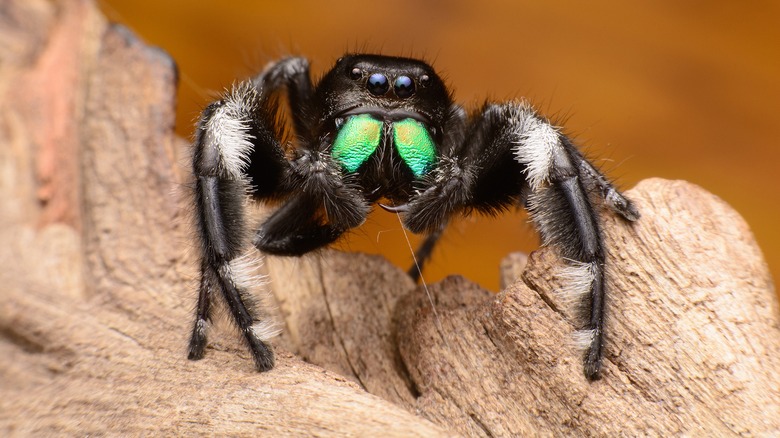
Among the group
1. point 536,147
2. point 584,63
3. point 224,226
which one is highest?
point 584,63

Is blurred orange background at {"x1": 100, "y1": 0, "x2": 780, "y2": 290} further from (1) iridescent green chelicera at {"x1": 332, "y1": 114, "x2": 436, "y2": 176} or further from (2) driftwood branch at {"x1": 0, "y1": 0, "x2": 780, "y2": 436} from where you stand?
(1) iridescent green chelicera at {"x1": 332, "y1": 114, "x2": 436, "y2": 176}

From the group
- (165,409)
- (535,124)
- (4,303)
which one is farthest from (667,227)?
(4,303)

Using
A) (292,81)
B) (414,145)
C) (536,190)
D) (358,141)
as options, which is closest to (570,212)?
(536,190)

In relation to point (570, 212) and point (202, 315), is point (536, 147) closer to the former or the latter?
point (570, 212)

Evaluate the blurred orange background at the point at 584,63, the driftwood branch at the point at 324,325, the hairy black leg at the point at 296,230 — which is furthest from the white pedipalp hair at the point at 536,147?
the blurred orange background at the point at 584,63

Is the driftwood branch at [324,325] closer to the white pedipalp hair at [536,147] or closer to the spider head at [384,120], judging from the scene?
the white pedipalp hair at [536,147]

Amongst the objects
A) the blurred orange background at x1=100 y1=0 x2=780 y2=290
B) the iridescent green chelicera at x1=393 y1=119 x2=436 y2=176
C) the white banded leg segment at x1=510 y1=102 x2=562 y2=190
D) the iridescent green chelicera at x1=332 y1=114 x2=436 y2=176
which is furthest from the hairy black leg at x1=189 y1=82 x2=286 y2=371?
the blurred orange background at x1=100 y1=0 x2=780 y2=290
